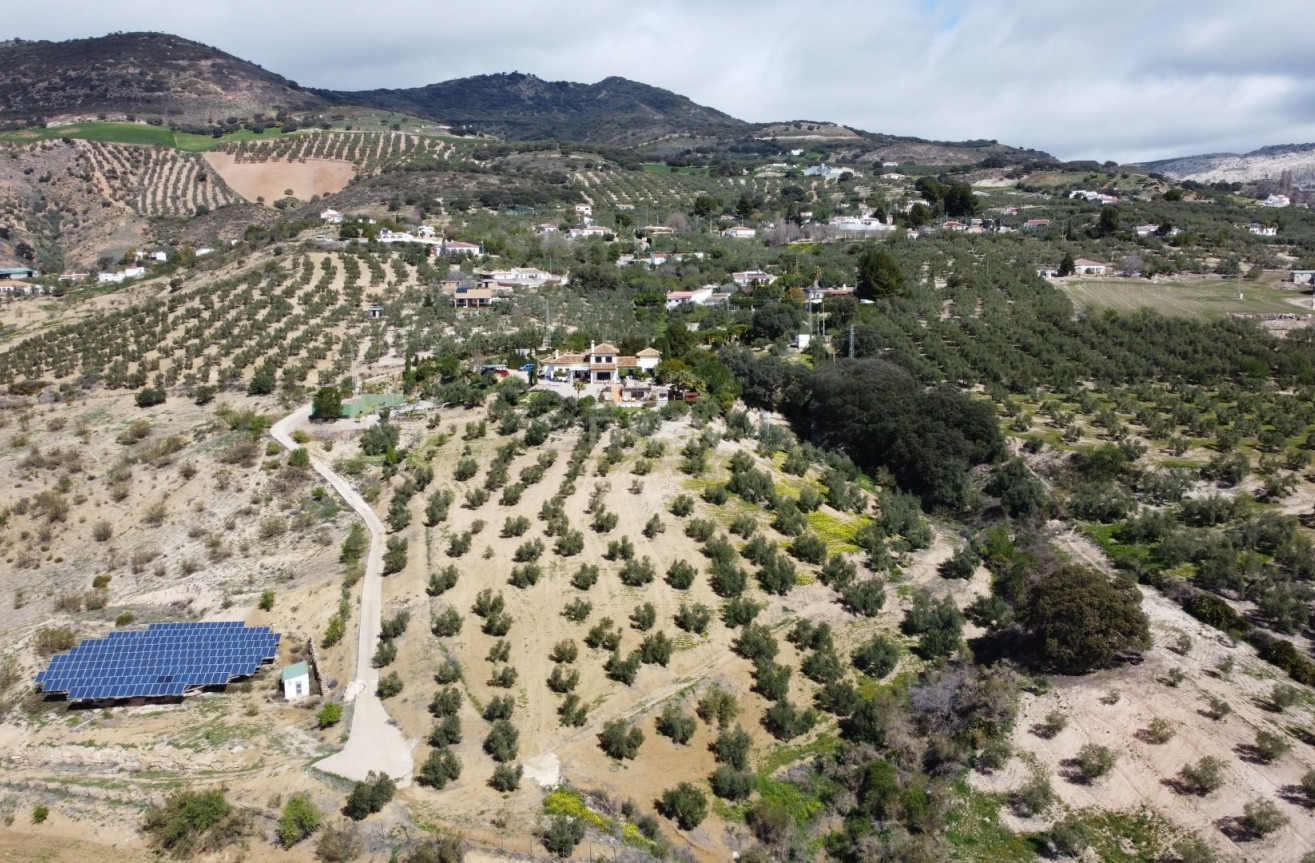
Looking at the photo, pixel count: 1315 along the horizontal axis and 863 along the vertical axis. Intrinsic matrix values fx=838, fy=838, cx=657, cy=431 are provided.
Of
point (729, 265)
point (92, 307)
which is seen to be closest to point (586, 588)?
point (729, 265)

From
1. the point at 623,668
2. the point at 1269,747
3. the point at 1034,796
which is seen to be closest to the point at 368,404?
the point at 623,668

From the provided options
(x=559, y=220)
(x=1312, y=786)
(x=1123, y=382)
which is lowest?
(x=1312, y=786)

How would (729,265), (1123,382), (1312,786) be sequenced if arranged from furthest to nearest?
(729,265) → (1123,382) → (1312,786)

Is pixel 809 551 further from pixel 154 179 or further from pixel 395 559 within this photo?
pixel 154 179

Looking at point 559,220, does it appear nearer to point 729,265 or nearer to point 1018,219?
point 729,265

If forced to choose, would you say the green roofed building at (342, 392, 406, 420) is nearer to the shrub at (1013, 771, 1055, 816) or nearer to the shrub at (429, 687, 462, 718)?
the shrub at (429, 687, 462, 718)

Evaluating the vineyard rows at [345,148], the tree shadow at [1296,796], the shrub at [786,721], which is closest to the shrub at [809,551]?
the shrub at [786,721]

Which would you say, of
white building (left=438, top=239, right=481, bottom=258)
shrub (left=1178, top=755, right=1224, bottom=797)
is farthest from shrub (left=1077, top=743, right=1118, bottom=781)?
white building (left=438, top=239, right=481, bottom=258)
